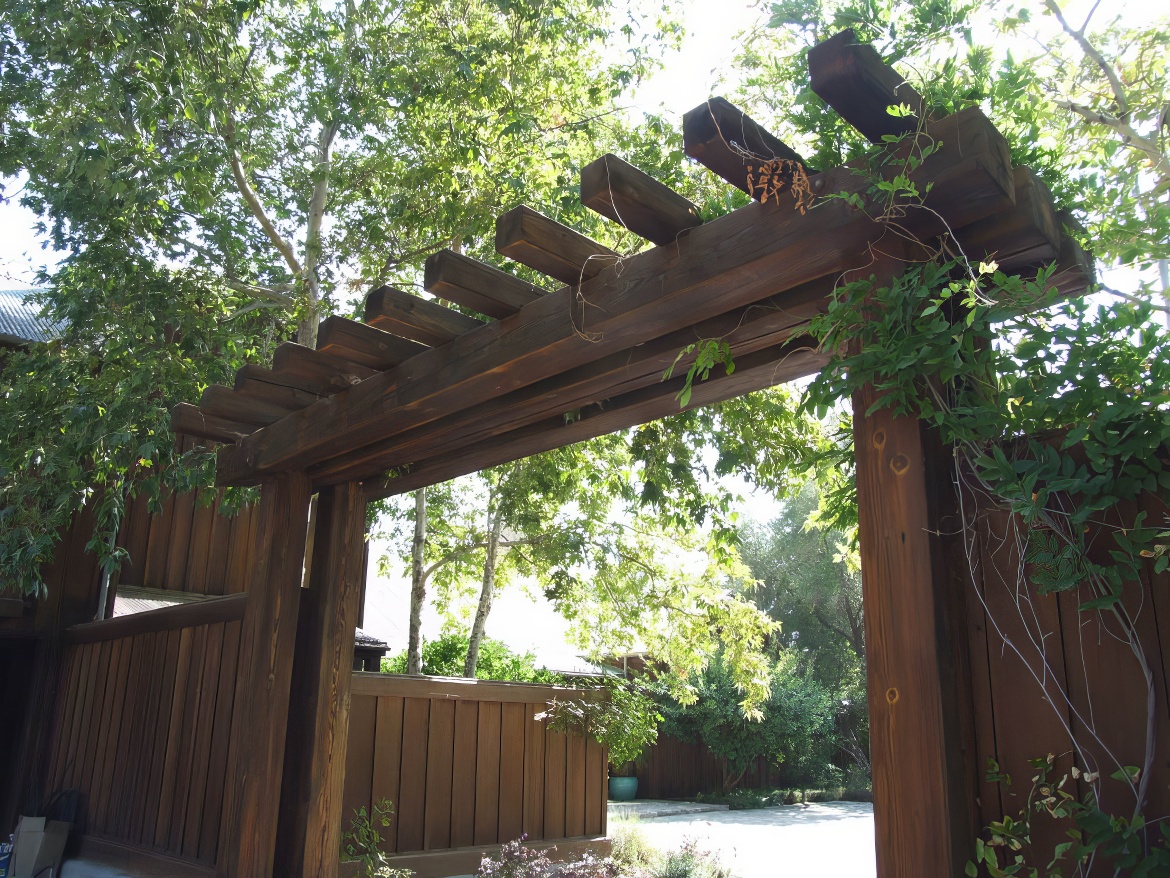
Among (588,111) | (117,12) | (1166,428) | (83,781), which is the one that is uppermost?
(588,111)

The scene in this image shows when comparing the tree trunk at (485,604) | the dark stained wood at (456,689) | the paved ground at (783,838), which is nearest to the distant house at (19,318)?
the tree trunk at (485,604)

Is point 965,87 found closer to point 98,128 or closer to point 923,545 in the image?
point 923,545

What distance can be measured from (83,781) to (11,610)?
1553 mm

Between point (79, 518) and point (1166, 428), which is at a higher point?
point (79, 518)

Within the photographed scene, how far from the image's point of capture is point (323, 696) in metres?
4.50

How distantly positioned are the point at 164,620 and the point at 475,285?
147 inches

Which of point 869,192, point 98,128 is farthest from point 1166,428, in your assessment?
point 98,128

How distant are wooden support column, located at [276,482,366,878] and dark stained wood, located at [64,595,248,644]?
0.46 m

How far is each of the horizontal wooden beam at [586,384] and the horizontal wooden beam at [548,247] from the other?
38 cm

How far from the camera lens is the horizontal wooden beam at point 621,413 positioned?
123 inches

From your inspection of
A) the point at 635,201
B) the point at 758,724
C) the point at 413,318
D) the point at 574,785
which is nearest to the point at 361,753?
the point at 574,785

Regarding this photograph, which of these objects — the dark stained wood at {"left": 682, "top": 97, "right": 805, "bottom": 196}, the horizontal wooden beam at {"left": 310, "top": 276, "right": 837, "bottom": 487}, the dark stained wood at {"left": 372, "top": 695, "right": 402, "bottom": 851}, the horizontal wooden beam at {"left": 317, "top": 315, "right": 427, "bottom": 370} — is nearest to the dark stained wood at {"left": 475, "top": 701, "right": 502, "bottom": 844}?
the dark stained wood at {"left": 372, "top": 695, "right": 402, "bottom": 851}

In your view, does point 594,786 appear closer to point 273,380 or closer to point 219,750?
point 219,750

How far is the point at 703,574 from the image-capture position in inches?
367
